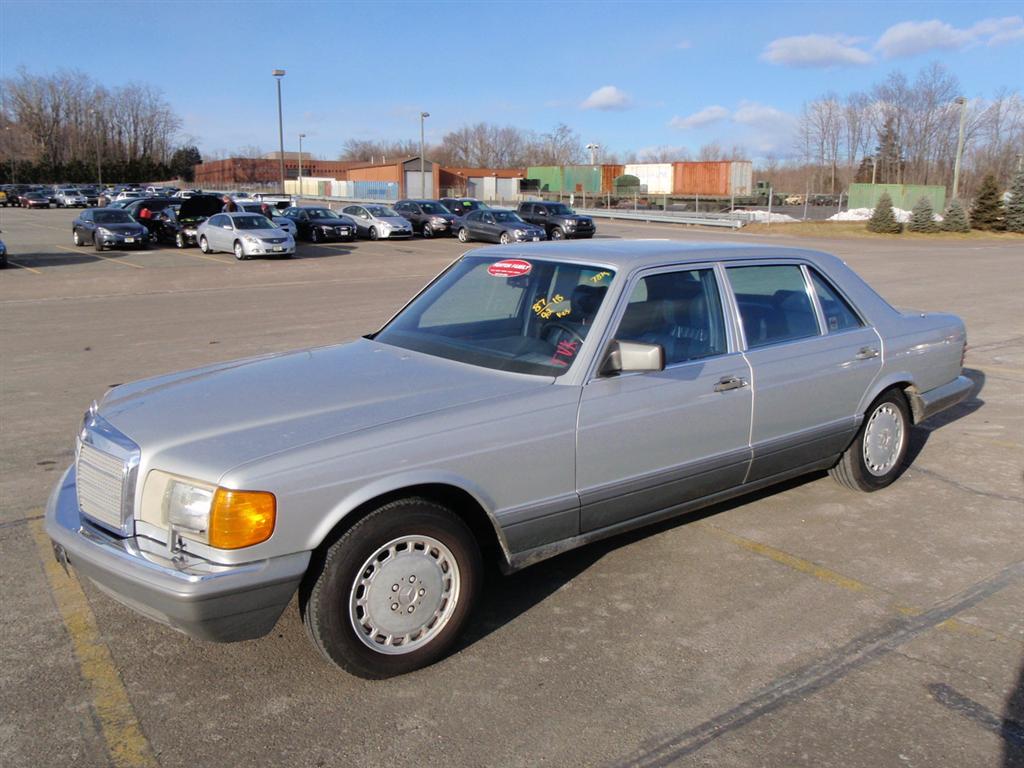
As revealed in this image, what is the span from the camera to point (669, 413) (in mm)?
4141

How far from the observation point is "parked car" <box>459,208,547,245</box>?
31.8 m

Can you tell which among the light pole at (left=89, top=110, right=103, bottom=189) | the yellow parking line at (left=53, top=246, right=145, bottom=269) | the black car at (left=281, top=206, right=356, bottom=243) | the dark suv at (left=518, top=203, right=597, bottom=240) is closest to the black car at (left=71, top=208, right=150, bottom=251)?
the yellow parking line at (left=53, top=246, right=145, bottom=269)

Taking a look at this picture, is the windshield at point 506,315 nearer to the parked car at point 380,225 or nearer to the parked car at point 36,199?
the parked car at point 380,225

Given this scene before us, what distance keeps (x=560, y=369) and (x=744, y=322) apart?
1306 millimetres

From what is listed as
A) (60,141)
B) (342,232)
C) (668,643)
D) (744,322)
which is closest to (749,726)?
(668,643)

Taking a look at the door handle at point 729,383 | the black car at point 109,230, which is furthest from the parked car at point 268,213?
the door handle at point 729,383

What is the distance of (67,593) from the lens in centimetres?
415

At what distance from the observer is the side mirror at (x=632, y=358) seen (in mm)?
3791

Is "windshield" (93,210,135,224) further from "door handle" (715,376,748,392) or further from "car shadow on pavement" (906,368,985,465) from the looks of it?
"door handle" (715,376,748,392)

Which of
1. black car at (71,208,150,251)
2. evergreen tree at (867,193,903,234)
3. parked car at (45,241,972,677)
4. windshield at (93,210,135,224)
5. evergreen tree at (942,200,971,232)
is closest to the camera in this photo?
parked car at (45,241,972,677)

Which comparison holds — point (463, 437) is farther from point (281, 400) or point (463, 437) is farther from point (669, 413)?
point (669, 413)

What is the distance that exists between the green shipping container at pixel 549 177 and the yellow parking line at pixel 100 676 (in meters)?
70.5

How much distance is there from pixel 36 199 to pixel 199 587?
76.2 metres

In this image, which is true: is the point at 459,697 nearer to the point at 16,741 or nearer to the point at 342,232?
the point at 16,741
